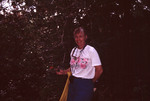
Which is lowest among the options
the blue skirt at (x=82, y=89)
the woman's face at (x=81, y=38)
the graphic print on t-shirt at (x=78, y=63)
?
the blue skirt at (x=82, y=89)

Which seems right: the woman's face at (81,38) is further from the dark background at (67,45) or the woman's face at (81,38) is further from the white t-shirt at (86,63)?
the dark background at (67,45)

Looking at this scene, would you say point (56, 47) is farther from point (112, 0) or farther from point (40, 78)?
point (112, 0)

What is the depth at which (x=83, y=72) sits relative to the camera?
292 centimetres

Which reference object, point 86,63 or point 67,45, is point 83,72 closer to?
point 86,63

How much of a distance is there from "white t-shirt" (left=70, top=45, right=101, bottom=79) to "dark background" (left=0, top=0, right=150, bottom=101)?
173 centimetres

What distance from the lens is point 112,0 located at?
560 centimetres

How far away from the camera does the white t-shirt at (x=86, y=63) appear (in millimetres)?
2852

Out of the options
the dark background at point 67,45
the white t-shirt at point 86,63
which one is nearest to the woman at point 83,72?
the white t-shirt at point 86,63

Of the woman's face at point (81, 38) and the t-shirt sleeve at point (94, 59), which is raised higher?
the woman's face at point (81, 38)

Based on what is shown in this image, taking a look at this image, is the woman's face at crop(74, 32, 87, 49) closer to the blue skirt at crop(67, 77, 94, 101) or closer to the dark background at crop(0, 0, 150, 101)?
the blue skirt at crop(67, 77, 94, 101)

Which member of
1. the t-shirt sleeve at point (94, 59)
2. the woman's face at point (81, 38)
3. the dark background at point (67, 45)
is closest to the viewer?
the t-shirt sleeve at point (94, 59)

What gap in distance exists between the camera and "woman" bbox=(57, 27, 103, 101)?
2.85 m

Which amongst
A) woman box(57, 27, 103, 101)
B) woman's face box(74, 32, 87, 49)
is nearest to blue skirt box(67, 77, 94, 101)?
woman box(57, 27, 103, 101)

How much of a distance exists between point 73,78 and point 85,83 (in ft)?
0.78
